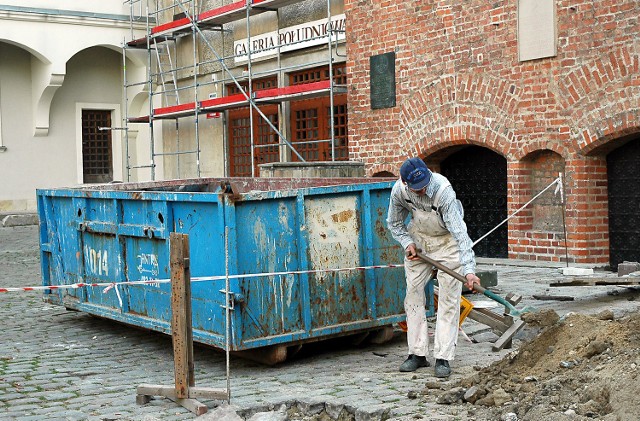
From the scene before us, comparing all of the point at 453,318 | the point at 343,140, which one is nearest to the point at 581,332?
the point at 453,318

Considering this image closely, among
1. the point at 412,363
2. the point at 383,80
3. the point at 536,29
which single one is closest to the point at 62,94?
the point at 383,80

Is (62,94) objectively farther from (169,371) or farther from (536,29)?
(169,371)

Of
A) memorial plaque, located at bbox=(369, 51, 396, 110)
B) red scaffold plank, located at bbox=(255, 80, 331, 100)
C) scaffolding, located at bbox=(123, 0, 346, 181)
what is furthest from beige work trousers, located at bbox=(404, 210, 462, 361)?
red scaffold plank, located at bbox=(255, 80, 331, 100)

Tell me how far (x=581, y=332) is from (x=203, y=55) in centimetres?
1773

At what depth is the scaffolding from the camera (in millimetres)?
19719

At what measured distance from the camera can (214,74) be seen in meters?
23.5

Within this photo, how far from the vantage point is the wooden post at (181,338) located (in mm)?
6977

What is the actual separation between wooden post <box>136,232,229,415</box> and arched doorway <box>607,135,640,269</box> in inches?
343

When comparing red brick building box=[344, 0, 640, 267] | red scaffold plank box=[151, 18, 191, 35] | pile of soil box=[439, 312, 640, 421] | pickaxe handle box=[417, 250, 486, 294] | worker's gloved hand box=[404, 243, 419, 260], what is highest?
red scaffold plank box=[151, 18, 191, 35]

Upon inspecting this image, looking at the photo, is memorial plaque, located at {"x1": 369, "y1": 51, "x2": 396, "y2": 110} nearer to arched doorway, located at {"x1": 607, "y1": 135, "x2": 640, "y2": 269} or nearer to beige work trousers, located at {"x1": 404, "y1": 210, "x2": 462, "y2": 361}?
arched doorway, located at {"x1": 607, "y1": 135, "x2": 640, "y2": 269}

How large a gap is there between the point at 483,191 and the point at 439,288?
8722mm

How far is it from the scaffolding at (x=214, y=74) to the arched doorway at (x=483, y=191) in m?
3.16

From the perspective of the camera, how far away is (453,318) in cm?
771

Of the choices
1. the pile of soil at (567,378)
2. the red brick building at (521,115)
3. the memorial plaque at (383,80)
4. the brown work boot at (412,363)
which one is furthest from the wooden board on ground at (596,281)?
the memorial plaque at (383,80)
